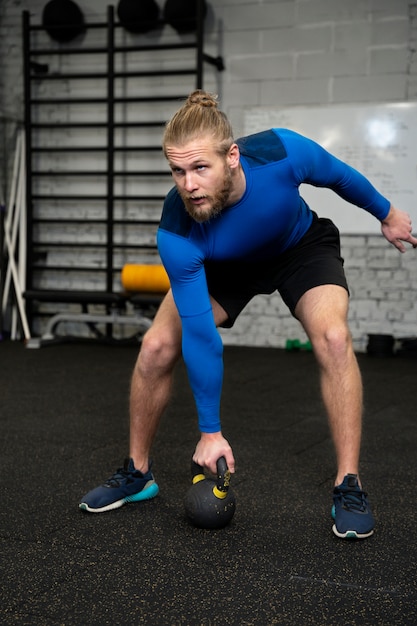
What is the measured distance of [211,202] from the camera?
6.44 ft


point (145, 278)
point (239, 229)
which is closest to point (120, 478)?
point (239, 229)

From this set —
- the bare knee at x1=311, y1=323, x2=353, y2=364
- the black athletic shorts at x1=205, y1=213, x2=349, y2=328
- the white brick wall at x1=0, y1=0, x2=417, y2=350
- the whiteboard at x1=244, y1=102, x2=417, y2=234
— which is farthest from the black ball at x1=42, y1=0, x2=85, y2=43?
the bare knee at x1=311, y1=323, x2=353, y2=364

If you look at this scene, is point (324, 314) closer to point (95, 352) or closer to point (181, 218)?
point (181, 218)

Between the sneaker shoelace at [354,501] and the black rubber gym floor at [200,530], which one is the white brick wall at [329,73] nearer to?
the black rubber gym floor at [200,530]

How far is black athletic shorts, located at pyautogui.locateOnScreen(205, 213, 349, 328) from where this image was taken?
2301 millimetres

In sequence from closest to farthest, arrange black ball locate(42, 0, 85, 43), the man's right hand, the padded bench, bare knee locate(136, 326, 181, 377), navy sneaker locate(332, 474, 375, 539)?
the man's right hand < navy sneaker locate(332, 474, 375, 539) < bare knee locate(136, 326, 181, 377) < the padded bench < black ball locate(42, 0, 85, 43)

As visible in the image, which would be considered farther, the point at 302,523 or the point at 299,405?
the point at 299,405

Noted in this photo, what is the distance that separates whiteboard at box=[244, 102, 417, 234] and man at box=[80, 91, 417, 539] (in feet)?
11.2

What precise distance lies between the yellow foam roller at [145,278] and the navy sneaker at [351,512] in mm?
3541

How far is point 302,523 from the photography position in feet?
7.24

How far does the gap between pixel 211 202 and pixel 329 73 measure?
4246 mm

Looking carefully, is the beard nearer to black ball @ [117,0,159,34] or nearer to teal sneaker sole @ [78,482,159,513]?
teal sneaker sole @ [78,482,159,513]

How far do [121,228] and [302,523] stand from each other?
4473 mm

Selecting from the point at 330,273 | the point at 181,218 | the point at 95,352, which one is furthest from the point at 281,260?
the point at 95,352
